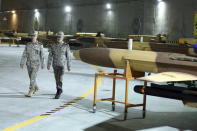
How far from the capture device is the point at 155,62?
337 inches

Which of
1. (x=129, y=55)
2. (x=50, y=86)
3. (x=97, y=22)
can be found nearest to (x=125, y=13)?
(x=97, y=22)

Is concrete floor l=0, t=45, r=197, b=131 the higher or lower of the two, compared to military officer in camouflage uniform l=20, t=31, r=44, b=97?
lower

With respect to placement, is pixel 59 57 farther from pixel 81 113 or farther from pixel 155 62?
pixel 155 62

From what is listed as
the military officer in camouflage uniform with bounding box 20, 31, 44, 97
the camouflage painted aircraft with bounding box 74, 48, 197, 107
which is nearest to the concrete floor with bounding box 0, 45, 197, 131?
the military officer in camouflage uniform with bounding box 20, 31, 44, 97

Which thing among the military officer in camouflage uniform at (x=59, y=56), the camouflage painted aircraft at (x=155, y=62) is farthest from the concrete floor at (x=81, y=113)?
the camouflage painted aircraft at (x=155, y=62)

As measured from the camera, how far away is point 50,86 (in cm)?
1335

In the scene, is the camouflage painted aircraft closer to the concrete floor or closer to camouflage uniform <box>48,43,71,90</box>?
camouflage uniform <box>48,43,71,90</box>

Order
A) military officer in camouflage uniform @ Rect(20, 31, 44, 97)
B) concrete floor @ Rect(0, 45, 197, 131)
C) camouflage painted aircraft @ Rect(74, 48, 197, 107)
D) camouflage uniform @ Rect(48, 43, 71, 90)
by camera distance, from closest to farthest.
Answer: camouflage painted aircraft @ Rect(74, 48, 197, 107) → concrete floor @ Rect(0, 45, 197, 131) → camouflage uniform @ Rect(48, 43, 71, 90) → military officer in camouflage uniform @ Rect(20, 31, 44, 97)

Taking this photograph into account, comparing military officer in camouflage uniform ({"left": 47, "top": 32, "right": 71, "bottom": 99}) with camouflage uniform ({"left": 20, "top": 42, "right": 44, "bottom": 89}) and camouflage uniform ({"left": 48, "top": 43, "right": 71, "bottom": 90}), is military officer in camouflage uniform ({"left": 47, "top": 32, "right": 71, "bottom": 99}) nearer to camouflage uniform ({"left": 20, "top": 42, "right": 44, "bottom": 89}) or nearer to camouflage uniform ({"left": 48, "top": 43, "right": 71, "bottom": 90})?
camouflage uniform ({"left": 48, "top": 43, "right": 71, "bottom": 90})

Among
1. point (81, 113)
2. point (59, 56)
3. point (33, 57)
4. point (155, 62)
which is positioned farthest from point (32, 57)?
point (155, 62)

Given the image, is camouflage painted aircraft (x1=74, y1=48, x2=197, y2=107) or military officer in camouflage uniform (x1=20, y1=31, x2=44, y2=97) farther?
military officer in camouflage uniform (x1=20, y1=31, x2=44, y2=97)

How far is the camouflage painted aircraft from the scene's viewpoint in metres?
7.56

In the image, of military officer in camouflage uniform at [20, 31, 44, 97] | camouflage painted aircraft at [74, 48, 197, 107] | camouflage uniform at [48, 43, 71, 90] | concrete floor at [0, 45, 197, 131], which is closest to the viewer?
camouflage painted aircraft at [74, 48, 197, 107]

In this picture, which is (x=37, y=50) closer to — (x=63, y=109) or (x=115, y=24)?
(x=63, y=109)
